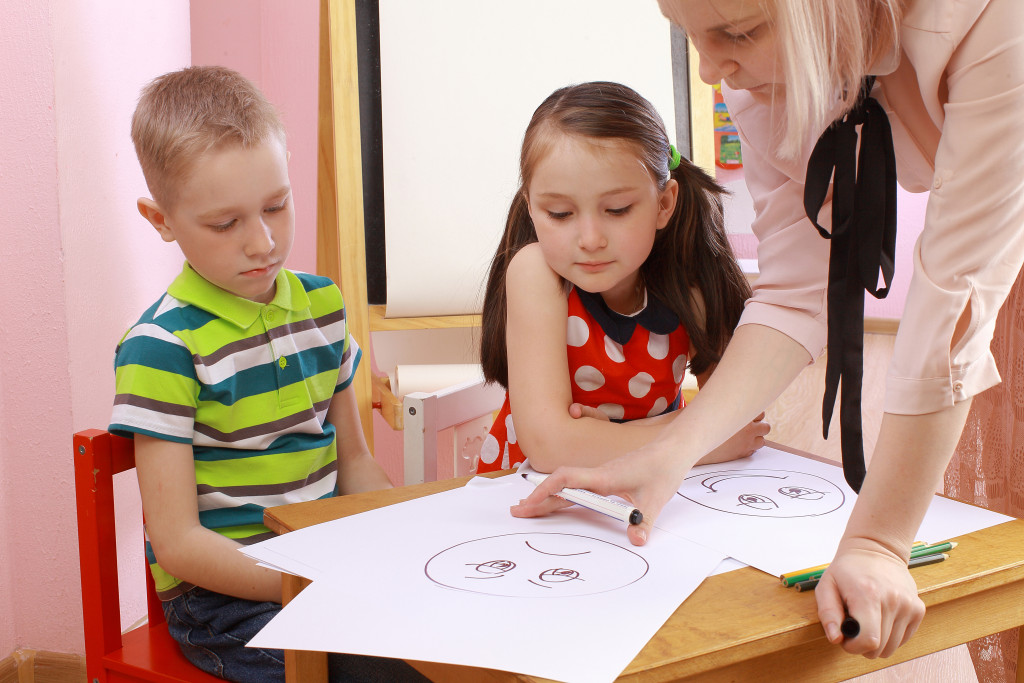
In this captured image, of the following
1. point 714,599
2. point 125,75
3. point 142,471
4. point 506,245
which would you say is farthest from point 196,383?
point 125,75

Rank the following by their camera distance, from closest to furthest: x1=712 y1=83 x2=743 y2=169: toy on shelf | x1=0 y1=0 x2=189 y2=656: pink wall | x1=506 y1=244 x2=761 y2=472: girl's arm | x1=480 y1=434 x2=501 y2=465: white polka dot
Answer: x1=506 y1=244 x2=761 y2=472: girl's arm
x1=480 y1=434 x2=501 y2=465: white polka dot
x1=0 y1=0 x2=189 y2=656: pink wall
x1=712 y1=83 x2=743 y2=169: toy on shelf

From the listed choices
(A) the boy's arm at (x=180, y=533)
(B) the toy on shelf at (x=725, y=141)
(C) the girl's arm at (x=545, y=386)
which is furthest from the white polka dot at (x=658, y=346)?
(B) the toy on shelf at (x=725, y=141)

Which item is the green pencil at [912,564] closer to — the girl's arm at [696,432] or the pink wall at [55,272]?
the girl's arm at [696,432]

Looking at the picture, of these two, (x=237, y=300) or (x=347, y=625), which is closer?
(x=347, y=625)

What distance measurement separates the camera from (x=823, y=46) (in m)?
0.47

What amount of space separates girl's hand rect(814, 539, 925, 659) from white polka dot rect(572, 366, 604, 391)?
1.44 feet

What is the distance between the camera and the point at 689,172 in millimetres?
915

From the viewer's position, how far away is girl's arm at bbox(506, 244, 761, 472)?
30.1 inches

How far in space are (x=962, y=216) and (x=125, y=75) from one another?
1.29 meters

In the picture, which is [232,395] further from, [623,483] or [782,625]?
[782,625]

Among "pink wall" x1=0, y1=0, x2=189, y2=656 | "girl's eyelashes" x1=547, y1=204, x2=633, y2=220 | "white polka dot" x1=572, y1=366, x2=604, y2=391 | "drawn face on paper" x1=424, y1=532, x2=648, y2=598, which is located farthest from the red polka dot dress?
"pink wall" x1=0, y1=0, x2=189, y2=656

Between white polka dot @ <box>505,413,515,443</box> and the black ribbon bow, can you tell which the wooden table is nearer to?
the black ribbon bow

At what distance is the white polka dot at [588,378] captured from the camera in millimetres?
889

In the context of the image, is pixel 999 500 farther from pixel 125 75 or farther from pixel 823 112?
pixel 125 75
